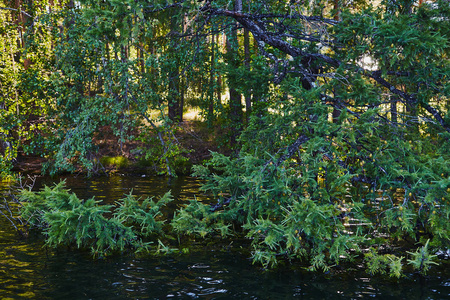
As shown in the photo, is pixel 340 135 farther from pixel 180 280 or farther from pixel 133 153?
pixel 133 153

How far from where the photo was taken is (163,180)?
651 inches

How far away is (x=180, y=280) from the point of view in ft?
20.3

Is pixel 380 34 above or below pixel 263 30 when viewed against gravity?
below

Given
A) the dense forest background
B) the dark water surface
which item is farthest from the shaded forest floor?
the dark water surface

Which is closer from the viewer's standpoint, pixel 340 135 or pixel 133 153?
pixel 340 135

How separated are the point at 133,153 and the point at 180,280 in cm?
Answer: 1421

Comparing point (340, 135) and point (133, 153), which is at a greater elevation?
point (340, 135)

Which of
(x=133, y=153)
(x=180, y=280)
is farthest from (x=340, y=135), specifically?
(x=133, y=153)

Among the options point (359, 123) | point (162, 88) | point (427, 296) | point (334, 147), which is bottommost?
point (427, 296)

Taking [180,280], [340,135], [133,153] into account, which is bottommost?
[180,280]

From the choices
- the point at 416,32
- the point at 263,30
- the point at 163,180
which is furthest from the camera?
the point at 163,180

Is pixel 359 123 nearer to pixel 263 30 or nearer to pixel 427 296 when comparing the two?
pixel 427 296

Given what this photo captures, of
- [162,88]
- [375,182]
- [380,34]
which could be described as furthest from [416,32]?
[162,88]

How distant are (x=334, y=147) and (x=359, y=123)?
0.57 meters
